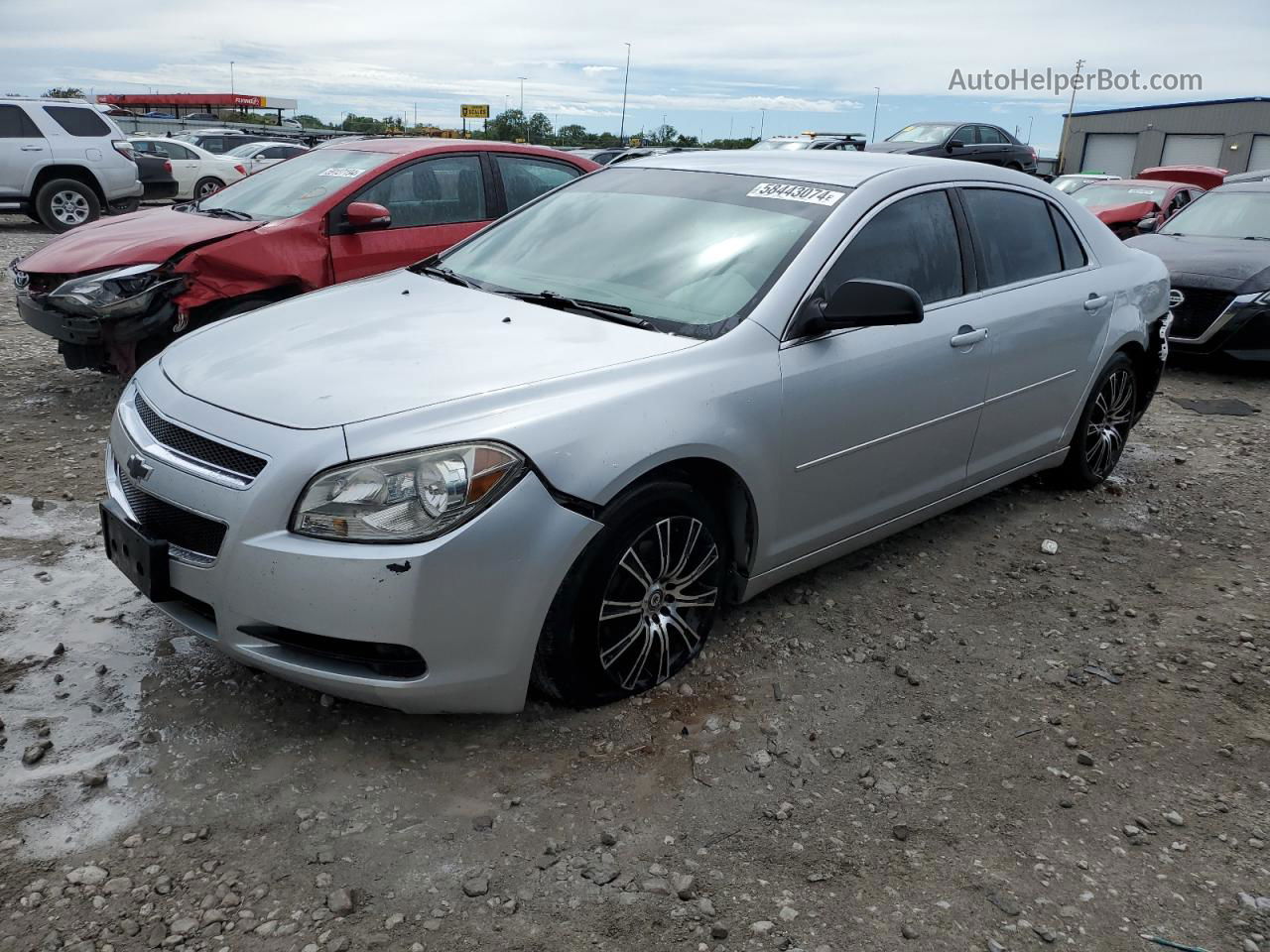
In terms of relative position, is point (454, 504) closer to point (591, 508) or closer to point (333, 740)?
point (591, 508)

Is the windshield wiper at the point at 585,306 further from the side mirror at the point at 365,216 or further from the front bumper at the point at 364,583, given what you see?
the side mirror at the point at 365,216

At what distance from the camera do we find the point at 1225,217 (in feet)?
30.6

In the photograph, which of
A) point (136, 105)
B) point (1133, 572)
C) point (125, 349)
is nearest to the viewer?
point (1133, 572)

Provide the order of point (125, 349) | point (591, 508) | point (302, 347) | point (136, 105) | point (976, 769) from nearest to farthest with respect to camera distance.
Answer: point (591, 508) → point (976, 769) → point (302, 347) → point (125, 349) → point (136, 105)

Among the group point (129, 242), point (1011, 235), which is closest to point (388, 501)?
point (1011, 235)

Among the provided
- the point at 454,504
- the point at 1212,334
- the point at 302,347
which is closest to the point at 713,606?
the point at 454,504

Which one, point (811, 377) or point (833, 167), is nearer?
point (811, 377)

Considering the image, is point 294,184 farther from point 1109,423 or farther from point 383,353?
point 1109,423

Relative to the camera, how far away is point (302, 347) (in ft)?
10.5

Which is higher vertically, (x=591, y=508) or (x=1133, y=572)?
(x=591, y=508)

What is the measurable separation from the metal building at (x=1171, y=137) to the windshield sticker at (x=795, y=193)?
45.1 m

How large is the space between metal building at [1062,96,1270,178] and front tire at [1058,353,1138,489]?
4314 cm

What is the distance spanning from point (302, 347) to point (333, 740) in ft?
3.85

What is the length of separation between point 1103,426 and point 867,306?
8.34 feet
